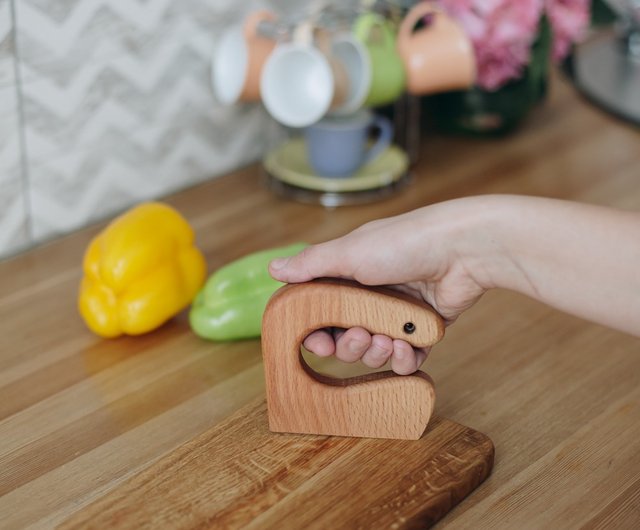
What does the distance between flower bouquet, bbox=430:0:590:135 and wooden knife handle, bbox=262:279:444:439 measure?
2.40 feet

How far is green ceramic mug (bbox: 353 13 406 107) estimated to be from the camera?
1439mm

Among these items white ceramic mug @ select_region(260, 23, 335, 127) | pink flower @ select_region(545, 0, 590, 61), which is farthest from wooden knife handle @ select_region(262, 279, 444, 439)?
pink flower @ select_region(545, 0, 590, 61)

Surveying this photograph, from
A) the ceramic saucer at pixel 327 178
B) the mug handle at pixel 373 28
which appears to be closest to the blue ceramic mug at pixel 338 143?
the ceramic saucer at pixel 327 178

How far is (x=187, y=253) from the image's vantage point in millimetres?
1242

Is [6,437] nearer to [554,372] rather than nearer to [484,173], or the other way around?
[554,372]

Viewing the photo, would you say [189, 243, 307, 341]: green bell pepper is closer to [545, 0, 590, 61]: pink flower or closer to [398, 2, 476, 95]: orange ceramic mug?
[398, 2, 476, 95]: orange ceramic mug

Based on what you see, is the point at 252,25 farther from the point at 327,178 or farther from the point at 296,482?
the point at 296,482

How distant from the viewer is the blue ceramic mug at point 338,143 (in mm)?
1481

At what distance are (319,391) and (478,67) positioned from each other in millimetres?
825

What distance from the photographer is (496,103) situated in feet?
5.57

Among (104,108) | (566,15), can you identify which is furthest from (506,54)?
(104,108)

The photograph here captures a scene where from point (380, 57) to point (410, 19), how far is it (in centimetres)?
9

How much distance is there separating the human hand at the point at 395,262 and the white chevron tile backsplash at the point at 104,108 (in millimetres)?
533

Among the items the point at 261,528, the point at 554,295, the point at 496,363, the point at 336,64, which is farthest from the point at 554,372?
the point at 336,64
